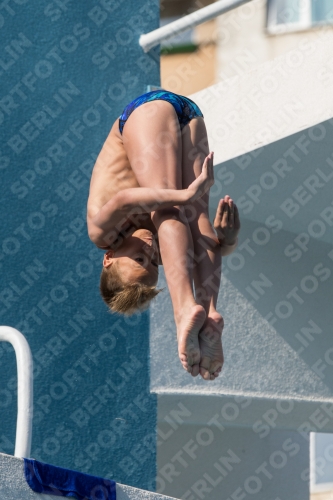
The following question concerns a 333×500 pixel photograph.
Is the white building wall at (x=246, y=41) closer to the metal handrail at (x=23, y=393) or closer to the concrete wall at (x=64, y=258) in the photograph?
the concrete wall at (x=64, y=258)

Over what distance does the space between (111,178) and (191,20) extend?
5.68ft

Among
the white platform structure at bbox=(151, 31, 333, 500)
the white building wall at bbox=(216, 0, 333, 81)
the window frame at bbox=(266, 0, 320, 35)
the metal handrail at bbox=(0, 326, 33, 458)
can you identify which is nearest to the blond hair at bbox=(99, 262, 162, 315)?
the metal handrail at bbox=(0, 326, 33, 458)

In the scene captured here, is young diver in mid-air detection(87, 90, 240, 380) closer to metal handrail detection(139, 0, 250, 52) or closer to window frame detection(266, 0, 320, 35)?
metal handrail detection(139, 0, 250, 52)

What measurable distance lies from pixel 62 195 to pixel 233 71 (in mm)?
3326

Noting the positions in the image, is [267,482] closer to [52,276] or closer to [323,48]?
[52,276]

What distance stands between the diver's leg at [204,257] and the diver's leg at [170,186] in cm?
6

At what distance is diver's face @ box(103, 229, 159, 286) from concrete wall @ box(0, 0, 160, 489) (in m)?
1.28

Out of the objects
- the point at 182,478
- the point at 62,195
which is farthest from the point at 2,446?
the point at 182,478

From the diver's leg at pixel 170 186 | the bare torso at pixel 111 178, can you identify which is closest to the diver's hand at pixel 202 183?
the diver's leg at pixel 170 186

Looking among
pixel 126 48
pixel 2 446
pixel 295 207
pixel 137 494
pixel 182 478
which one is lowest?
pixel 182 478

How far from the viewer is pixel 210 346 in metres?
4.00

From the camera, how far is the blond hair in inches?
170

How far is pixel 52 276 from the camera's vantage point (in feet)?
18.4

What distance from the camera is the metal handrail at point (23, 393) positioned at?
3.49 metres
